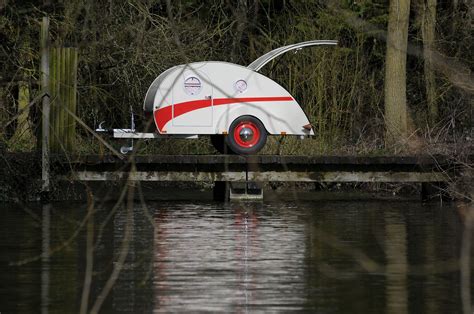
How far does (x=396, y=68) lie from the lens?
32.4 m

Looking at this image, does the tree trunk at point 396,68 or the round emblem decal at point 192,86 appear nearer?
the round emblem decal at point 192,86

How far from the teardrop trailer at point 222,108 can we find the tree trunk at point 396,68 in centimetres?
561

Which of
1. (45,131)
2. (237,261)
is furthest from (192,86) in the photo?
(237,261)

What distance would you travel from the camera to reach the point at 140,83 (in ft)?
97.1

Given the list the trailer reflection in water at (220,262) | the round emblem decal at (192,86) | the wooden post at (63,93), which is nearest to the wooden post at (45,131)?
the wooden post at (63,93)

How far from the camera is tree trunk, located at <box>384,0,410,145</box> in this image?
1241 inches

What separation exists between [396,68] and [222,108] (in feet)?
25.7

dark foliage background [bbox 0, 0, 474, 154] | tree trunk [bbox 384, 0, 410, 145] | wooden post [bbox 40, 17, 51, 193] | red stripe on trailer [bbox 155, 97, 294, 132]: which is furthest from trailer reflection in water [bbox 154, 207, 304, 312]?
tree trunk [bbox 384, 0, 410, 145]

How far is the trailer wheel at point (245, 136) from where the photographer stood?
26.0 meters

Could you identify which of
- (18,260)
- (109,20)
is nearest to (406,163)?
(109,20)

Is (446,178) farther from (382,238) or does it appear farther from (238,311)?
(238,311)

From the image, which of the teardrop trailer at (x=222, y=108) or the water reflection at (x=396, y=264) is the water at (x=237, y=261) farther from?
the teardrop trailer at (x=222, y=108)

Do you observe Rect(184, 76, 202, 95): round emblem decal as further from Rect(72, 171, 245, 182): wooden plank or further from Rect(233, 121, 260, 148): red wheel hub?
Rect(72, 171, 245, 182): wooden plank

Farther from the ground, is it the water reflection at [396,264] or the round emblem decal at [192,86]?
the round emblem decal at [192,86]
